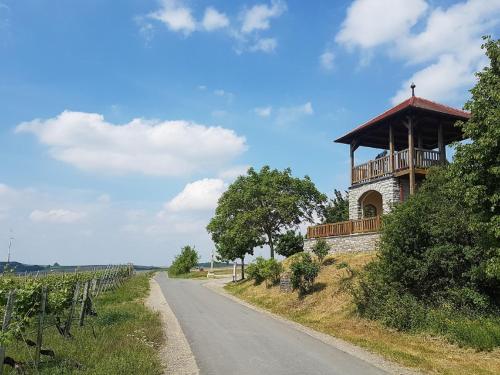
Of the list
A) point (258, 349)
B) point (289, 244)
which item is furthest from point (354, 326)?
point (289, 244)

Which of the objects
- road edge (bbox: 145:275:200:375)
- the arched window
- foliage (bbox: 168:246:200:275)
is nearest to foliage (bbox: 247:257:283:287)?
the arched window

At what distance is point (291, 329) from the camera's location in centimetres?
1609

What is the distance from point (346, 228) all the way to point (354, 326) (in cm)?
1189

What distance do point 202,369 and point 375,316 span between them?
26.5 feet

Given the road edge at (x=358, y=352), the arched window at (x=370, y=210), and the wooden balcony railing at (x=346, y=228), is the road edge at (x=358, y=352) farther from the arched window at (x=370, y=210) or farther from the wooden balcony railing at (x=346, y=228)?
the arched window at (x=370, y=210)

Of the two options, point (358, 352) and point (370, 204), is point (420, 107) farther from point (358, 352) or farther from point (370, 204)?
point (358, 352)

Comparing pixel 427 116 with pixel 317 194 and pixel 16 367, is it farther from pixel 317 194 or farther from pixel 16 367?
pixel 16 367

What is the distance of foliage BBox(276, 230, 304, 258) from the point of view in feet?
119

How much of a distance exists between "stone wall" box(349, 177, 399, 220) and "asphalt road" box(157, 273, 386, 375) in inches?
443

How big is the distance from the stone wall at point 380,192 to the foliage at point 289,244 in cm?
718

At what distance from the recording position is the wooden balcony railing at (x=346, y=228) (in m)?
25.2

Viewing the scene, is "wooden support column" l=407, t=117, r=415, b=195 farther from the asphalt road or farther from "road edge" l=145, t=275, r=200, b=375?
"road edge" l=145, t=275, r=200, b=375

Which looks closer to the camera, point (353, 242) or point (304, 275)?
point (304, 275)

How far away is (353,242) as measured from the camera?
1041 inches
